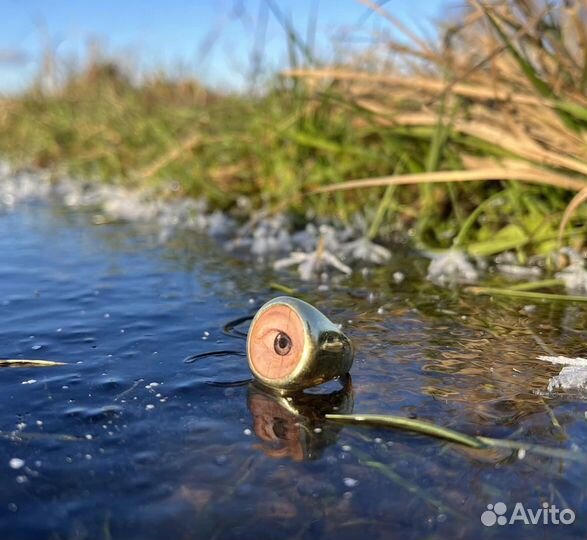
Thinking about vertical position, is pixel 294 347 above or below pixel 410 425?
above

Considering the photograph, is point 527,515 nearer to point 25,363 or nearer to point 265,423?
point 265,423


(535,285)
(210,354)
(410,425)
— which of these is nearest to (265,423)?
(410,425)

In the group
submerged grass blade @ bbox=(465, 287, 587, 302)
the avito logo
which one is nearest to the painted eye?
the avito logo

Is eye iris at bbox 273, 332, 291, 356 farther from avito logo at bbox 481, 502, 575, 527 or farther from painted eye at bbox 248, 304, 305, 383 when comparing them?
avito logo at bbox 481, 502, 575, 527

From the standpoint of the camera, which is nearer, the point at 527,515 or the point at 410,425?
the point at 527,515

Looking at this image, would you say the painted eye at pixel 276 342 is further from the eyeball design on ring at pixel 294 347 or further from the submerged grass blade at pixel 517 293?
the submerged grass blade at pixel 517 293

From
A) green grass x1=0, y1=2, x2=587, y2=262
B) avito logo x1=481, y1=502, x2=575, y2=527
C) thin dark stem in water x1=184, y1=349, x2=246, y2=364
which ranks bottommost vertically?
avito logo x1=481, y1=502, x2=575, y2=527

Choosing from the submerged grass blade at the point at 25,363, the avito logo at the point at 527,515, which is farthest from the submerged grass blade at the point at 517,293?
the submerged grass blade at the point at 25,363
